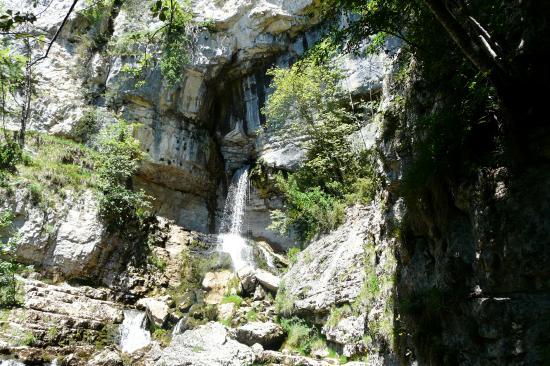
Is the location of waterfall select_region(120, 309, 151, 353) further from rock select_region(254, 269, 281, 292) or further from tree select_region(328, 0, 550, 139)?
tree select_region(328, 0, 550, 139)

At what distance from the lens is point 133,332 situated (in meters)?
11.6

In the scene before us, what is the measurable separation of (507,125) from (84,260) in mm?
13466

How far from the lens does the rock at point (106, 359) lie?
9477 millimetres

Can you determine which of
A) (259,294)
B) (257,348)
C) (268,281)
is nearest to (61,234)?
(259,294)

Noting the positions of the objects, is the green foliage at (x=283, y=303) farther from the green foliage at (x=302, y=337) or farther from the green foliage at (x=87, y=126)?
the green foliage at (x=87, y=126)

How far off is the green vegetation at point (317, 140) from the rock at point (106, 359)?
678cm

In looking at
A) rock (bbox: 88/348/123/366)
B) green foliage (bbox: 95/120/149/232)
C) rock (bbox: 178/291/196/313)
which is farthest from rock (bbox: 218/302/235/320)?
green foliage (bbox: 95/120/149/232)

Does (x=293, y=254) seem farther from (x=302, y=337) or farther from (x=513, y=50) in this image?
(x=513, y=50)

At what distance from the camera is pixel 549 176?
306 cm

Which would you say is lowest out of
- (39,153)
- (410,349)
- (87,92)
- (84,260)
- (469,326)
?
(410,349)

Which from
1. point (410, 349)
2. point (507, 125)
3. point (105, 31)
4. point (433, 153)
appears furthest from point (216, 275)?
point (105, 31)

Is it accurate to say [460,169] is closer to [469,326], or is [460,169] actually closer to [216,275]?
[469,326]

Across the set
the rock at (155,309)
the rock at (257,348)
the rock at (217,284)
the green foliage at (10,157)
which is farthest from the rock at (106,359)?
the green foliage at (10,157)

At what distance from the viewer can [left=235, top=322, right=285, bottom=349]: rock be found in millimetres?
9656
